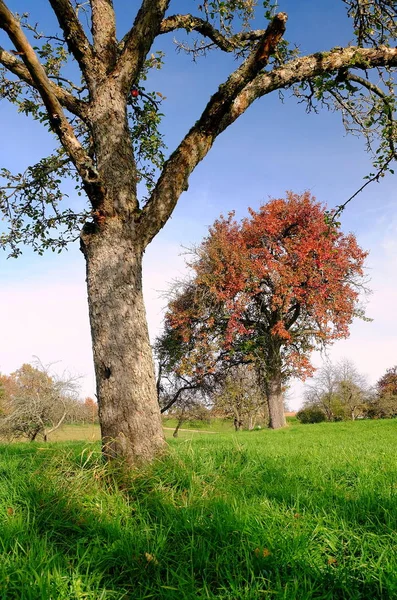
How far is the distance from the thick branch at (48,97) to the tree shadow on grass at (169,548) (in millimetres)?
3222

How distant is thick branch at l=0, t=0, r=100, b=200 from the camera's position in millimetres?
3742

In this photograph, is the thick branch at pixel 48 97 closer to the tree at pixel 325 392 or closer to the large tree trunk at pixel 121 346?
the large tree trunk at pixel 121 346

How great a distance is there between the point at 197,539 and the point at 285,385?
18.1 metres

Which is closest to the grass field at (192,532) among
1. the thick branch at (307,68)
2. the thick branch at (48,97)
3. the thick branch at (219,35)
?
the thick branch at (48,97)

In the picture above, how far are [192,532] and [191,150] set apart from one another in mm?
4112

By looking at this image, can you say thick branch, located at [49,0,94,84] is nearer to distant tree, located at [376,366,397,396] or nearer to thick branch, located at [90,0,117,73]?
thick branch, located at [90,0,117,73]

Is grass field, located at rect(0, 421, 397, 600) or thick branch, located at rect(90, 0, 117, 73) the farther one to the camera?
thick branch, located at rect(90, 0, 117, 73)

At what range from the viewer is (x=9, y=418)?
19.1 m

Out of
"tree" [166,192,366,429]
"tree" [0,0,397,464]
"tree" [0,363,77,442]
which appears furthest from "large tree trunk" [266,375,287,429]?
"tree" [0,0,397,464]

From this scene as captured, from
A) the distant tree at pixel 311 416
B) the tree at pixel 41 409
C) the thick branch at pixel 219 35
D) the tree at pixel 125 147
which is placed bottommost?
the distant tree at pixel 311 416

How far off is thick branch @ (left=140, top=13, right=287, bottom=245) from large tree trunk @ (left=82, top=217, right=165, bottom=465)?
32 cm

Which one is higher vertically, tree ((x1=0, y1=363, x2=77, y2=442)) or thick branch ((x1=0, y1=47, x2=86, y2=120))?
thick branch ((x1=0, y1=47, x2=86, y2=120))

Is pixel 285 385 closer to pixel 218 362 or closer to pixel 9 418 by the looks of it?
pixel 218 362

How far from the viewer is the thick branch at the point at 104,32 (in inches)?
204
